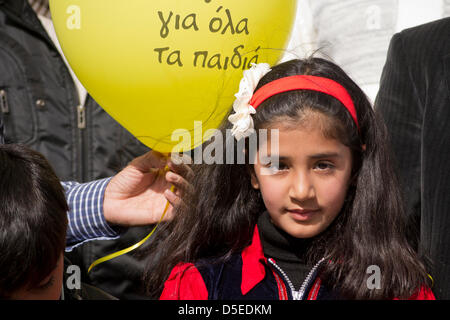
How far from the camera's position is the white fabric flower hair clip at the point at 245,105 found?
1.18 m

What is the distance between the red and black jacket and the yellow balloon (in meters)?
0.29

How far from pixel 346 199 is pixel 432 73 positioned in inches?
14.2

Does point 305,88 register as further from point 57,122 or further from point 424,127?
point 57,122

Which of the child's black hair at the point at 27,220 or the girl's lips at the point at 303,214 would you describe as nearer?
the child's black hair at the point at 27,220

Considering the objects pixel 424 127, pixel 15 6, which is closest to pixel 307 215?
pixel 424 127

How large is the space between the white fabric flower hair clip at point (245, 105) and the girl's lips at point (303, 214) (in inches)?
7.8

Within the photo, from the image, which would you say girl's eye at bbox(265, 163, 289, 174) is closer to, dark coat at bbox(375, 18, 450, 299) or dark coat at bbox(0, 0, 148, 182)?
dark coat at bbox(375, 18, 450, 299)

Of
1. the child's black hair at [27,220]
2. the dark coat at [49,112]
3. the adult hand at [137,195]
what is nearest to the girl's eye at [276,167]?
the adult hand at [137,195]

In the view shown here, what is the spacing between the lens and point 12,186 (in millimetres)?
1027

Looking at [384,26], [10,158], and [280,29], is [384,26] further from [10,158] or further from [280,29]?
[10,158]

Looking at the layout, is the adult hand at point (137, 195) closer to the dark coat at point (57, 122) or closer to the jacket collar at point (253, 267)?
the jacket collar at point (253, 267)

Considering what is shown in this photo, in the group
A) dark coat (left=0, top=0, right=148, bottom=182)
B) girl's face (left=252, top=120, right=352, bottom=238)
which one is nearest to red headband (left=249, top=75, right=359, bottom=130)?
girl's face (left=252, top=120, right=352, bottom=238)

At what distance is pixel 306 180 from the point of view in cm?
110

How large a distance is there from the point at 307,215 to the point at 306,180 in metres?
0.09
